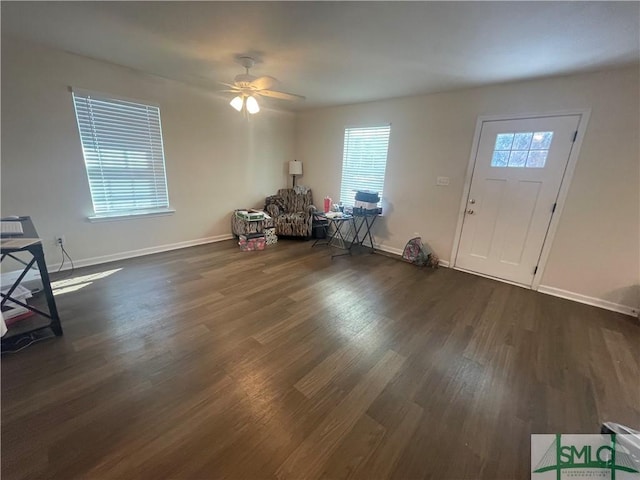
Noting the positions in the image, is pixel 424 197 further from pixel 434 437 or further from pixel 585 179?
pixel 434 437

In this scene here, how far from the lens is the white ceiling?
1.75 m

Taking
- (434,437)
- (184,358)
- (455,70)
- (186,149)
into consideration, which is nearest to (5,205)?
(186,149)

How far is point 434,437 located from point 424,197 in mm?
3176

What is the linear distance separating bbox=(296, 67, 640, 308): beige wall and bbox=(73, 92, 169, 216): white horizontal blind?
3.16 metres

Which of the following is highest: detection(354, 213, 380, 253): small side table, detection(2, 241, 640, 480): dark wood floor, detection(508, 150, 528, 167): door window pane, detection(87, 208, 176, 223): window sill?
detection(508, 150, 528, 167): door window pane

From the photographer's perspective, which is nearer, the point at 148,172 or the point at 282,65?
the point at 282,65

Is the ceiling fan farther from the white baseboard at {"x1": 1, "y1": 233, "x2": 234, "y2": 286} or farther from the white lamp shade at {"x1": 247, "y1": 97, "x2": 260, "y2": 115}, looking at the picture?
the white baseboard at {"x1": 1, "y1": 233, "x2": 234, "y2": 286}

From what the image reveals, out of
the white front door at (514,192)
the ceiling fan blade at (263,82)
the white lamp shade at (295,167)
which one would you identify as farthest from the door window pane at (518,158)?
the white lamp shade at (295,167)

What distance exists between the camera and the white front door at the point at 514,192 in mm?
2894

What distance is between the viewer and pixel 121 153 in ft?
10.9

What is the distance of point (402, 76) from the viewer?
298 cm

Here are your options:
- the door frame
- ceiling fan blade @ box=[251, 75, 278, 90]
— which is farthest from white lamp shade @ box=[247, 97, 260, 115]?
the door frame

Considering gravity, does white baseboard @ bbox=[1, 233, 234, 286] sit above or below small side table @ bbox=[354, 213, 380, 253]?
below

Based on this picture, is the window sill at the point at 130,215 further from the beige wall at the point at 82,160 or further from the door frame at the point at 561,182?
the door frame at the point at 561,182
